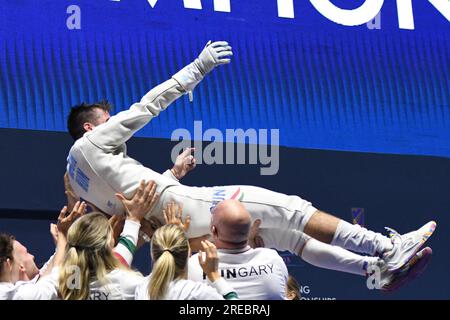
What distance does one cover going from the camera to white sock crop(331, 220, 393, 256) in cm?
466

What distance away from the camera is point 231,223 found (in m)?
4.07

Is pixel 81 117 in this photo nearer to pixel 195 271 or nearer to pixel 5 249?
pixel 5 249

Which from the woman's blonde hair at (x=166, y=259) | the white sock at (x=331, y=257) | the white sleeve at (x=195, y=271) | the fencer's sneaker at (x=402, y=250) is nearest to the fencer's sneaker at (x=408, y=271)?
the fencer's sneaker at (x=402, y=250)

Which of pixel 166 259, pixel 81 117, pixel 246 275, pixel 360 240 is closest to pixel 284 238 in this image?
pixel 360 240

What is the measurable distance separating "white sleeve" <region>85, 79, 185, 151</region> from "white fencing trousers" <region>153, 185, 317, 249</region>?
1.16 feet

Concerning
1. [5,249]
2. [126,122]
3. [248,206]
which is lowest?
[5,249]

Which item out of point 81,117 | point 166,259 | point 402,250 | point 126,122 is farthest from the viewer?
point 81,117

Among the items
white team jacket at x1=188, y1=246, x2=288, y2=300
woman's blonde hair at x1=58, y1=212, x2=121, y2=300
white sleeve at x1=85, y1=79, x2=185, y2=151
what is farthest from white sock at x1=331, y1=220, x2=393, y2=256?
woman's blonde hair at x1=58, y1=212, x2=121, y2=300

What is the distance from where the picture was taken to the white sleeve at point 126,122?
4809 mm

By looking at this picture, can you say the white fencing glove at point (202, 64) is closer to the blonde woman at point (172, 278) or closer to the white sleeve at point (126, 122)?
the white sleeve at point (126, 122)

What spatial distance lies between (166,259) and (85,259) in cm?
34

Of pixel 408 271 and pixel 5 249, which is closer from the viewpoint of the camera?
pixel 5 249

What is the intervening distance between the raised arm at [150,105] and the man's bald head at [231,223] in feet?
2.93

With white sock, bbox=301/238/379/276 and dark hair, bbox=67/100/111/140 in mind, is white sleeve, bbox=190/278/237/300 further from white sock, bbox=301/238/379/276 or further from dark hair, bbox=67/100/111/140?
dark hair, bbox=67/100/111/140
